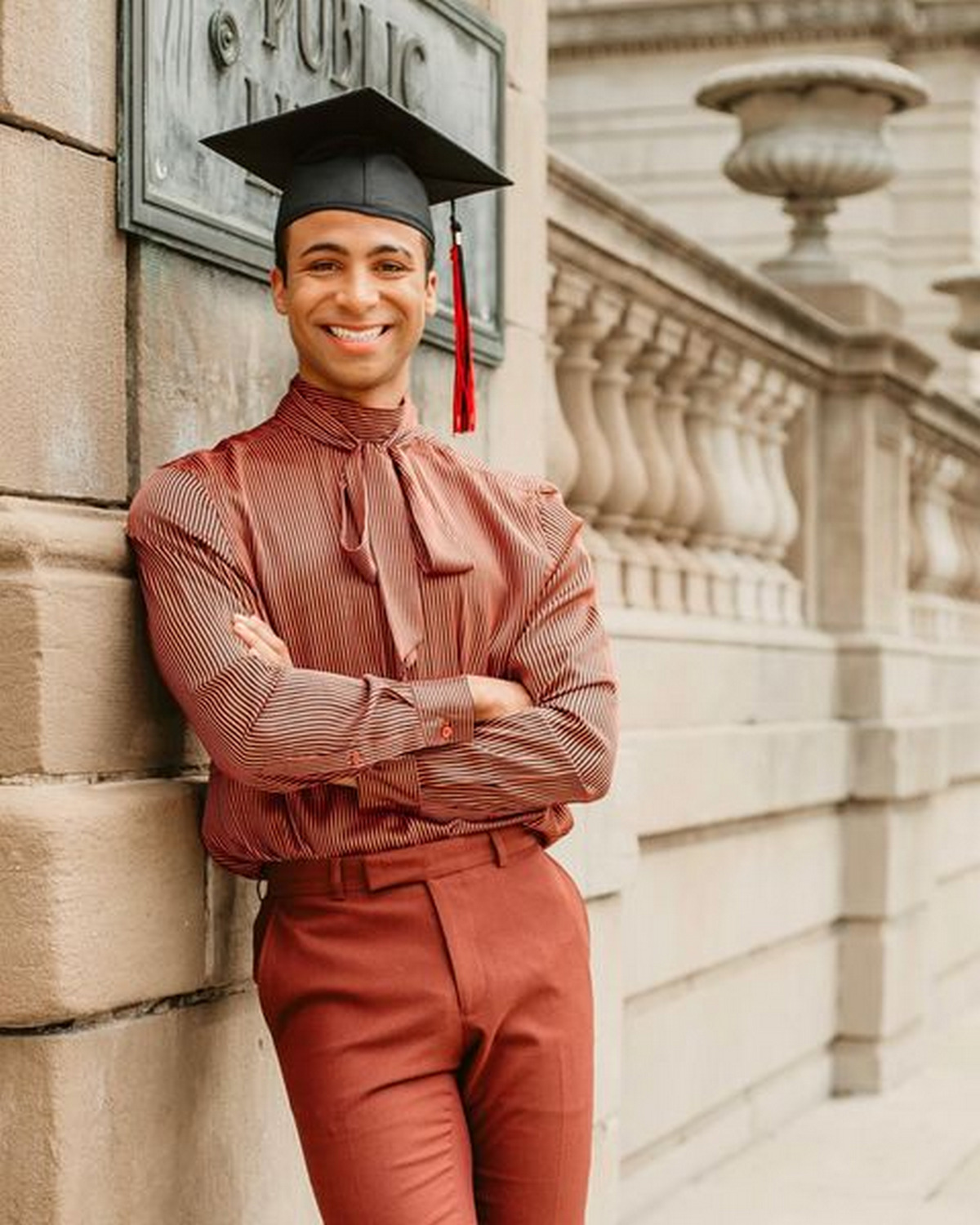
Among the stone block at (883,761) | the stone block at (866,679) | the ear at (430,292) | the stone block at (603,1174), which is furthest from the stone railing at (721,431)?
the ear at (430,292)

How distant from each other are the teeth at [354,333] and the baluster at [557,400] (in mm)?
2921

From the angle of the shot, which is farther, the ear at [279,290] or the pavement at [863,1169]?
the pavement at [863,1169]

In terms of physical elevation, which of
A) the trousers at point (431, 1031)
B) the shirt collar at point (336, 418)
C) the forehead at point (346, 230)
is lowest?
the trousers at point (431, 1031)

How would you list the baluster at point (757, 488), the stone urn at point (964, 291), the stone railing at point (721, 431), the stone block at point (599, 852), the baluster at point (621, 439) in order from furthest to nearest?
the stone urn at point (964, 291), the baluster at point (757, 488), the baluster at point (621, 439), the stone railing at point (721, 431), the stone block at point (599, 852)

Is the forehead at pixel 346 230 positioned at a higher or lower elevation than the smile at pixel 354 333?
higher

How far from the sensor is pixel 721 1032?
7746mm

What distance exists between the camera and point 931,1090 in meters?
8.72

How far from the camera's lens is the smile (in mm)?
3762

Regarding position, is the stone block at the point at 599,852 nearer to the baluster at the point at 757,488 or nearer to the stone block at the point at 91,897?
the stone block at the point at 91,897

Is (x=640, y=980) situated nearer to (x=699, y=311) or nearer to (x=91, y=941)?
(x=699, y=311)

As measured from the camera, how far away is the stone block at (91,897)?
3631 millimetres

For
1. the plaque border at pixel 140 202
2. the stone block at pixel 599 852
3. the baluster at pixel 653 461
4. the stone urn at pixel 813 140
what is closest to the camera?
the plaque border at pixel 140 202

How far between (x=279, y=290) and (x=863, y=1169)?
14.4 ft

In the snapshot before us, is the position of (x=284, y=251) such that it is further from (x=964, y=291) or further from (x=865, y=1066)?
(x=964, y=291)
